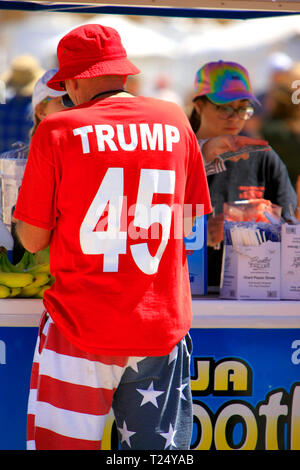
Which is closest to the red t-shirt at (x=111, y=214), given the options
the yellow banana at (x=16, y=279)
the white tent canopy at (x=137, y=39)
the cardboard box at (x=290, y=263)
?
the yellow banana at (x=16, y=279)

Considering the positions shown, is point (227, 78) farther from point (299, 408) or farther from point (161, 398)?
point (161, 398)

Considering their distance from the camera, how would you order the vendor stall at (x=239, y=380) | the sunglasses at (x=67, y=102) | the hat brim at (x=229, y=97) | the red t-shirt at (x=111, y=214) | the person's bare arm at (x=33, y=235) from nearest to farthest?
1. the red t-shirt at (x=111, y=214)
2. the person's bare arm at (x=33, y=235)
3. the vendor stall at (x=239, y=380)
4. the sunglasses at (x=67, y=102)
5. the hat brim at (x=229, y=97)

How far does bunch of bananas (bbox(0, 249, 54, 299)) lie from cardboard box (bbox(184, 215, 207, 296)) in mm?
615

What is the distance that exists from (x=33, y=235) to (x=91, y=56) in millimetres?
602

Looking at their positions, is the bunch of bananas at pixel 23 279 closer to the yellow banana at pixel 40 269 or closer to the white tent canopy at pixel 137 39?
the yellow banana at pixel 40 269

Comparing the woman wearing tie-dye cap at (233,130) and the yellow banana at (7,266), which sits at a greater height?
the woman wearing tie-dye cap at (233,130)

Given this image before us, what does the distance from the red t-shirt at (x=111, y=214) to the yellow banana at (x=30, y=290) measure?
562 mm

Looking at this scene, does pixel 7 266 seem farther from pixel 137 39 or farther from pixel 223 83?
pixel 137 39

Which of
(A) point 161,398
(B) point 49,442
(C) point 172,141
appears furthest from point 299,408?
(C) point 172,141

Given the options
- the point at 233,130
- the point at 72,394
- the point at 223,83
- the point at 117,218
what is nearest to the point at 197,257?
the point at 117,218

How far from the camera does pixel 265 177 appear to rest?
13.4 ft

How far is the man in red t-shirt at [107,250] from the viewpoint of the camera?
6.64 ft

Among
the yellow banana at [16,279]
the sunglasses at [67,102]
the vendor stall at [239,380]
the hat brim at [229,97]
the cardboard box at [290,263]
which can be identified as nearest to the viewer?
the yellow banana at [16,279]

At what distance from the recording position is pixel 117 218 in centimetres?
205
